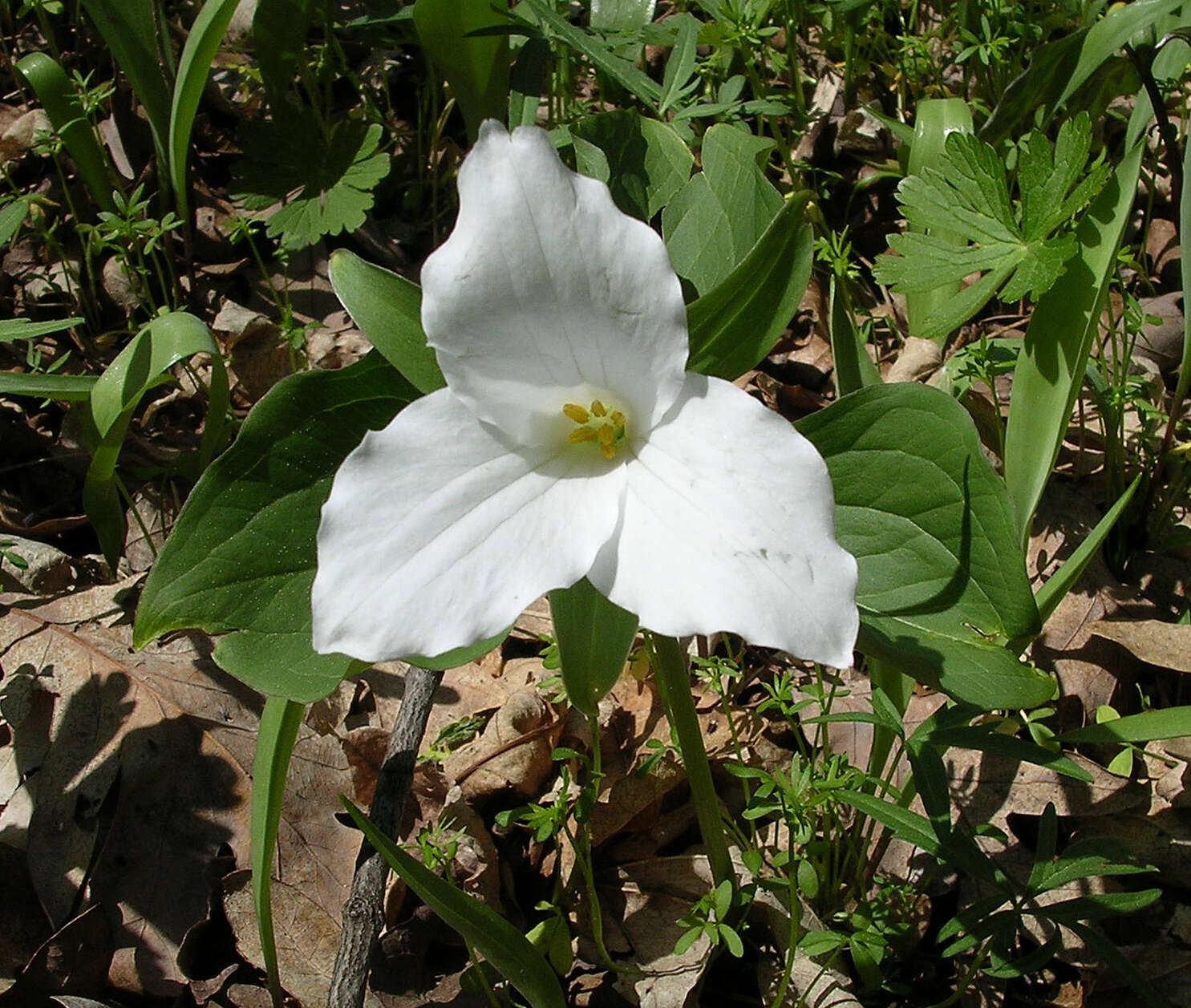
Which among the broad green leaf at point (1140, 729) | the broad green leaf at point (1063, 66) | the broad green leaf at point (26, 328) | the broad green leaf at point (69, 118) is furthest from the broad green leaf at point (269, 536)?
the broad green leaf at point (1063, 66)

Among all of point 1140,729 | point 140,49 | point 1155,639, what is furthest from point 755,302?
point 140,49

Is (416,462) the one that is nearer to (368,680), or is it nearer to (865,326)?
(368,680)

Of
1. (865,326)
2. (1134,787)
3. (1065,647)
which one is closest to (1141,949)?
(1134,787)

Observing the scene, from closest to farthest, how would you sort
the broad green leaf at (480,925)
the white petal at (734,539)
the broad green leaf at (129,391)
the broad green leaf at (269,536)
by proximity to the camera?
1. the white petal at (734,539)
2. the broad green leaf at (480,925)
3. the broad green leaf at (269,536)
4. the broad green leaf at (129,391)

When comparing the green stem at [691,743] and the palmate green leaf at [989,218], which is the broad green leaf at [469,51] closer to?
the palmate green leaf at [989,218]

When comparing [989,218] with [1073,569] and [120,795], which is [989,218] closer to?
[1073,569]

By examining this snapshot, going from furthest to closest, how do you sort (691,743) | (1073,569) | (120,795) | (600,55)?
(600,55) → (120,795) → (1073,569) → (691,743)
